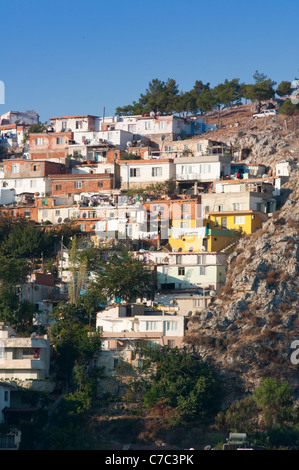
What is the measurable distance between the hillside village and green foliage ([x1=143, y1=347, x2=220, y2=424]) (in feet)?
3.56

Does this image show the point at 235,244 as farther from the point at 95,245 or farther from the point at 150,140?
the point at 150,140

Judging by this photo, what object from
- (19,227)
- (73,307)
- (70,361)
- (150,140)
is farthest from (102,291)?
(150,140)

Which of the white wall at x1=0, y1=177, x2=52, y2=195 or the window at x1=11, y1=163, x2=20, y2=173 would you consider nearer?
the white wall at x1=0, y1=177, x2=52, y2=195

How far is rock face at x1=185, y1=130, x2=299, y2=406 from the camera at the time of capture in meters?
45.0

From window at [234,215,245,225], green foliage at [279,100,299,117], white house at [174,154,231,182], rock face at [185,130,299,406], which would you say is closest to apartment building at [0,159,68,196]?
white house at [174,154,231,182]

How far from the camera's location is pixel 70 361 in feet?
152

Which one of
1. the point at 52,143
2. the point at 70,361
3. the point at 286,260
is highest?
the point at 52,143

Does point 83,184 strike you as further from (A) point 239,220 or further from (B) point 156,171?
(A) point 239,220

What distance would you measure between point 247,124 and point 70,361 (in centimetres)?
2889

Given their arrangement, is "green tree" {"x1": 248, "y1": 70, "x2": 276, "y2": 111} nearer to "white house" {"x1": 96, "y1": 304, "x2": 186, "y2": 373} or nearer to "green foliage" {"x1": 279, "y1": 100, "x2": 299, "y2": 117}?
"green foliage" {"x1": 279, "y1": 100, "x2": 299, "y2": 117}

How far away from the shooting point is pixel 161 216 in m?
55.9

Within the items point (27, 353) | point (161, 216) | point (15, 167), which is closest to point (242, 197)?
point (161, 216)

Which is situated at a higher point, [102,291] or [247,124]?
[247,124]

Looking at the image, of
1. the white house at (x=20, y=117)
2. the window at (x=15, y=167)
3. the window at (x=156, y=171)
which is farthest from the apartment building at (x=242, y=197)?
the white house at (x=20, y=117)
